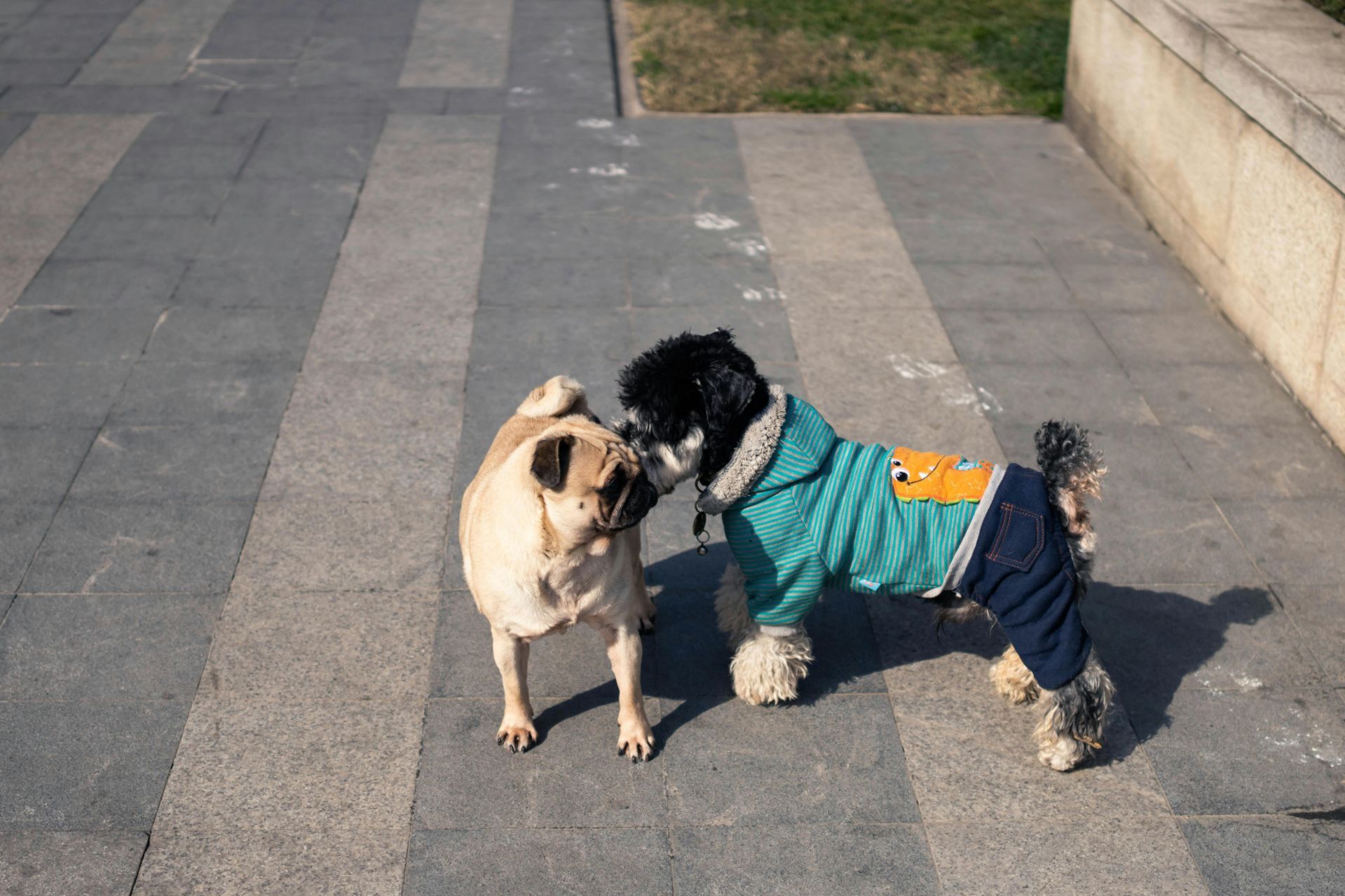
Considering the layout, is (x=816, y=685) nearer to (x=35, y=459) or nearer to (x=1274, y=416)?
(x=1274, y=416)

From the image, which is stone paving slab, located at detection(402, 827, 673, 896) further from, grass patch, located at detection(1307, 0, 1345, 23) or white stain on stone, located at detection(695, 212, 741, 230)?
grass patch, located at detection(1307, 0, 1345, 23)

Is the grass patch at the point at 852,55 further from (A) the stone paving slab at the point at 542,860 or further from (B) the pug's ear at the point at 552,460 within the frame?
(A) the stone paving slab at the point at 542,860

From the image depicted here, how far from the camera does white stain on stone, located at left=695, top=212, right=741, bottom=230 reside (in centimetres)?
882

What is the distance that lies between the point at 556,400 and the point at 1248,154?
5.31m

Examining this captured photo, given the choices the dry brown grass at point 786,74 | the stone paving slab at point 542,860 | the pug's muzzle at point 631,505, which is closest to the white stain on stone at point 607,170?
the dry brown grass at point 786,74

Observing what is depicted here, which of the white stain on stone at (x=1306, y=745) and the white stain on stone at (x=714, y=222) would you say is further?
the white stain on stone at (x=714, y=222)

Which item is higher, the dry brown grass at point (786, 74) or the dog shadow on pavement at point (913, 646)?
the dry brown grass at point (786, 74)

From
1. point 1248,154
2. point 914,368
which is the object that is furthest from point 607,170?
point 1248,154

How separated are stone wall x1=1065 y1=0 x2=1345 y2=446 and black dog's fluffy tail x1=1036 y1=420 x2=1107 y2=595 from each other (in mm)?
2994

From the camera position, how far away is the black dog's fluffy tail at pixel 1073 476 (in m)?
4.42

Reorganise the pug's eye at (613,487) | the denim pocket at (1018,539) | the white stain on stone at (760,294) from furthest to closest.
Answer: the white stain on stone at (760,294) < the denim pocket at (1018,539) < the pug's eye at (613,487)

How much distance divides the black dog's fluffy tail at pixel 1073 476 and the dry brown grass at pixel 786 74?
281 inches

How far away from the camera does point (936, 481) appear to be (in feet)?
14.6

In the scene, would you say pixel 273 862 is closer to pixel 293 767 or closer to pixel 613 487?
pixel 293 767
